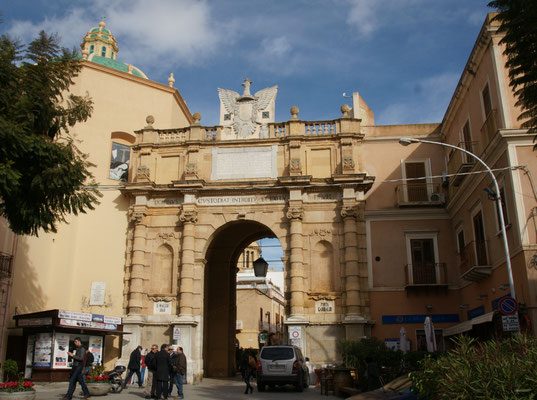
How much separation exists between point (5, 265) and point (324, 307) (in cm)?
1341

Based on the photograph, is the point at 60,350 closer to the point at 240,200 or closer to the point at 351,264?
the point at 240,200

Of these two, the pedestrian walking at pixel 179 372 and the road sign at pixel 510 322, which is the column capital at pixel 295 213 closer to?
the pedestrian walking at pixel 179 372

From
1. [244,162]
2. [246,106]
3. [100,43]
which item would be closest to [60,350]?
[244,162]

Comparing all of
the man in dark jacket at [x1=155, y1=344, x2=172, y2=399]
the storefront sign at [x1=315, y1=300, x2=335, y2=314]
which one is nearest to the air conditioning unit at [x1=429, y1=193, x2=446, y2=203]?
the storefront sign at [x1=315, y1=300, x2=335, y2=314]

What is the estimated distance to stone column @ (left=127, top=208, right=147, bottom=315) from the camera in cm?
2523

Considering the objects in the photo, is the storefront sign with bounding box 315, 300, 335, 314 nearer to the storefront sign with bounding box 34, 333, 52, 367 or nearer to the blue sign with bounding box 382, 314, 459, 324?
the blue sign with bounding box 382, 314, 459, 324

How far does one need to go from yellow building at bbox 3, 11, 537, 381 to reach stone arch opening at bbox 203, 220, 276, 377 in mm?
432

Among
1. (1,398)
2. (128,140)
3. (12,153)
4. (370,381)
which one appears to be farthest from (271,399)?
(128,140)

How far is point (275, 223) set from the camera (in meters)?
26.4

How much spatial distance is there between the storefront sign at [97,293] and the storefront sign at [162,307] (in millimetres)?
2520

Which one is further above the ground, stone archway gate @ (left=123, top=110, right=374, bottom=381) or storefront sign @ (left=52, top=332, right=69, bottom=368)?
stone archway gate @ (left=123, top=110, right=374, bottom=381)

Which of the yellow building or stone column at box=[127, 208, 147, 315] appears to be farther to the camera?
stone column at box=[127, 208, 147, 315]

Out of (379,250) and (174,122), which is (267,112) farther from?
(379,250)

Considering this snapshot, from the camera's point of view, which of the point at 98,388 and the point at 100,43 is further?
the point at 100,43
